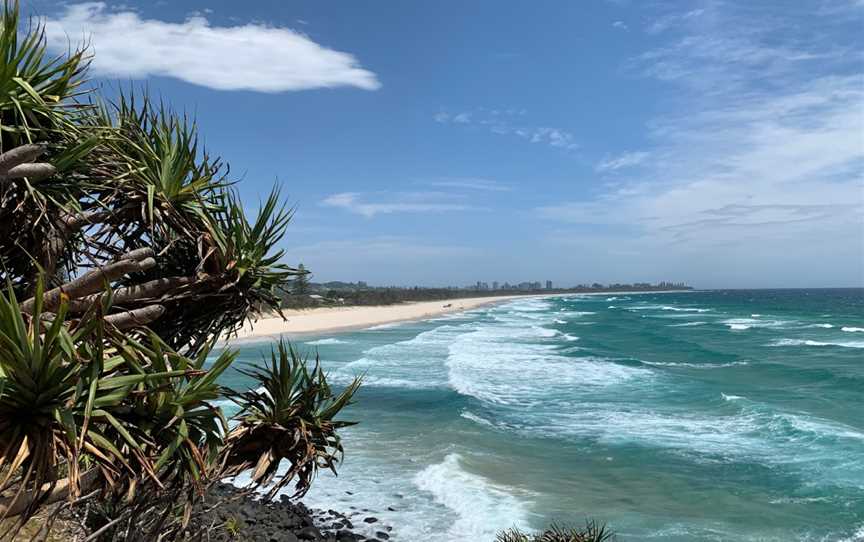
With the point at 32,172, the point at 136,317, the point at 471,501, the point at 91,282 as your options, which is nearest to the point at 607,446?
the point at 471,501

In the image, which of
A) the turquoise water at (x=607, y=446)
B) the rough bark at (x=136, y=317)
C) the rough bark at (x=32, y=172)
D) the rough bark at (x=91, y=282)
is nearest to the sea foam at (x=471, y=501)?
the turquoise water at (x=607, y=446)

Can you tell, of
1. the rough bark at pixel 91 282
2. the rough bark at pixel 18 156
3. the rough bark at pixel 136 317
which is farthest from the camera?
the rough bark at pixel 136 317

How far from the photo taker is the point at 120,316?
4.35 metres

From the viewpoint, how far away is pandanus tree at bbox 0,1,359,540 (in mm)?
2998

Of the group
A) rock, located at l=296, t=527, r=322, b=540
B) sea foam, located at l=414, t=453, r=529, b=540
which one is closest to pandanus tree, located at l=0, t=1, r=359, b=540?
rock, located at l=296, t=527, r=322, b=540

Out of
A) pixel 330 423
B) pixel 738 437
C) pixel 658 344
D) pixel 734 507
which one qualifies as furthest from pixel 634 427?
pixel 658 344

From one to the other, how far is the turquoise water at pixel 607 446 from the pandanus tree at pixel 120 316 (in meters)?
5.93

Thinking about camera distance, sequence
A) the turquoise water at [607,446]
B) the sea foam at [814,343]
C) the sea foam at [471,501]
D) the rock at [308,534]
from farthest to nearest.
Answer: the sea foam at [814,343] → the turquoise water at [607,446] → the sea foam at [471,501] → the rock at [308,534]

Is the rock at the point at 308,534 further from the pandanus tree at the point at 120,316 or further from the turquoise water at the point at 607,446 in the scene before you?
the pandanus tree at the point at 120,316

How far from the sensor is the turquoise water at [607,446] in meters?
10.8

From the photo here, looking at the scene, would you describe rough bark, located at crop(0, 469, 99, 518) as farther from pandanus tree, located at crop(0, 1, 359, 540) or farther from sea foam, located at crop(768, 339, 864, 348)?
sea foam, located at crop(768, 339, 864, 348)

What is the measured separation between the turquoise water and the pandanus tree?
593 centimetres

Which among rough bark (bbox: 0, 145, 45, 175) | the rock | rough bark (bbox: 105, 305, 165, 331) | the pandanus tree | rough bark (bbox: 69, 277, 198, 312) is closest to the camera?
the pandanus tree

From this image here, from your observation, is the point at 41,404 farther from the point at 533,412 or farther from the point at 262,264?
the point at 533,412
